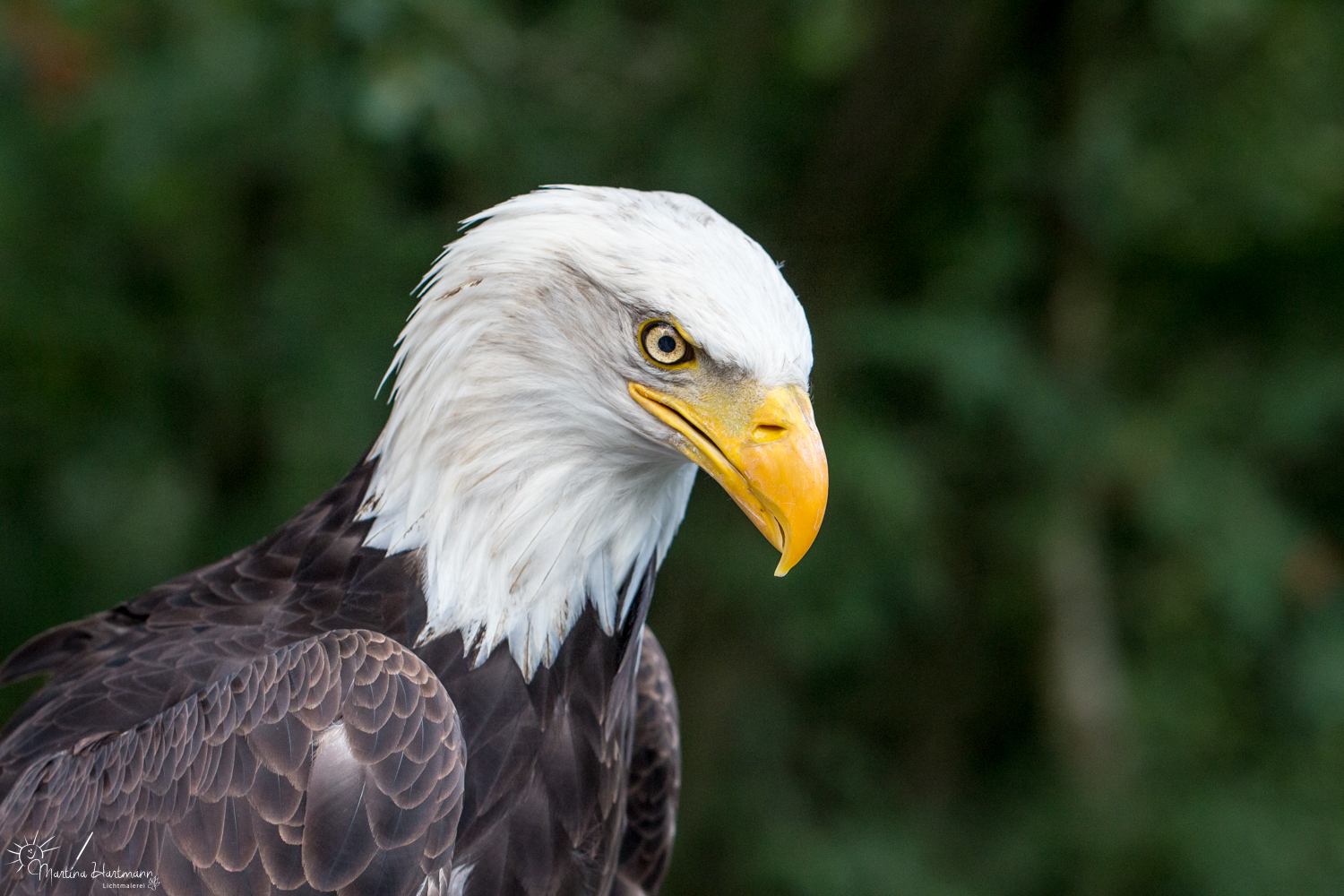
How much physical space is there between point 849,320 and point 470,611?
8.97 feet

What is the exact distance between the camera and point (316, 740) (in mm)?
1899

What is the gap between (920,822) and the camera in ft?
17.8

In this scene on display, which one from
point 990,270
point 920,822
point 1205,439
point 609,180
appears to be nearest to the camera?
point 609,180

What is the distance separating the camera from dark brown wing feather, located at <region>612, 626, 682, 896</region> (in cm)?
268

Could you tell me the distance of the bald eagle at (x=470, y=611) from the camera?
1886 mm

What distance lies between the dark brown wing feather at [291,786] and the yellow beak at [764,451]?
0.56m

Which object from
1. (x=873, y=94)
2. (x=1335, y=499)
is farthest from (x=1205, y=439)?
(x=873, y=94)

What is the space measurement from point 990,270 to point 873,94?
2.54ft

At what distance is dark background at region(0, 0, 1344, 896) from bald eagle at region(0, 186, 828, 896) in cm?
176

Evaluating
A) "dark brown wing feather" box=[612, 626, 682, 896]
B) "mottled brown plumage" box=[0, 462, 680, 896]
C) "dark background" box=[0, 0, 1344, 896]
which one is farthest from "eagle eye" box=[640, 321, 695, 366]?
"dark background" box=[0, 0, 1344, 896]

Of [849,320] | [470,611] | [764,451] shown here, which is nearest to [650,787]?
[470,611]

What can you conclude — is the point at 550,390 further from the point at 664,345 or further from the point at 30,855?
the point at 30,855

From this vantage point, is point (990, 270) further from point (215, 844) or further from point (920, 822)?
point (215, 844)

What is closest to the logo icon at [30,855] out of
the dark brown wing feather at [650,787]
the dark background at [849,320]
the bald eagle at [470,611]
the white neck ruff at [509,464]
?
the bald eagle at [470,611]
